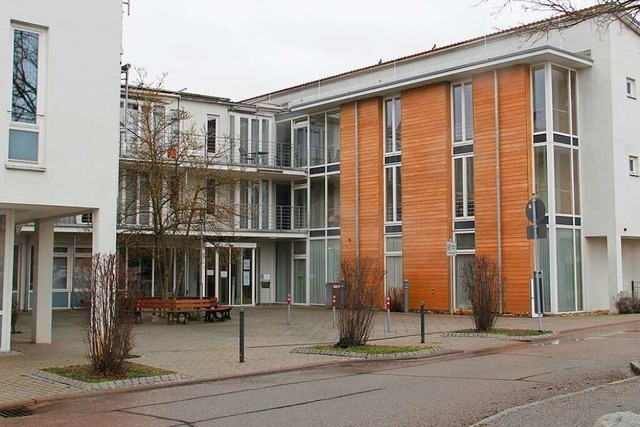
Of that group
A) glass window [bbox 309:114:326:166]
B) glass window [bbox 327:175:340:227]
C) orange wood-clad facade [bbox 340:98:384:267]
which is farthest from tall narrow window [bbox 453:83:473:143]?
glass window [bbox 309:114:326:166]

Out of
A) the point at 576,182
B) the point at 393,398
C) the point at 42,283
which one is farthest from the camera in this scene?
the point at 576,182

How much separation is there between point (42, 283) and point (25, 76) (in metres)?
5.00

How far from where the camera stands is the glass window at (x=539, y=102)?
2559 cm

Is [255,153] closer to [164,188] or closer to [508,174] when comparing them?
[164,188]

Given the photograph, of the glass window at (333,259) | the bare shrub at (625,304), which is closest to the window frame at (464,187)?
the bare shrub at (625,304)

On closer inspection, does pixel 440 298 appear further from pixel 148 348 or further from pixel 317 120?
pixel 148 348

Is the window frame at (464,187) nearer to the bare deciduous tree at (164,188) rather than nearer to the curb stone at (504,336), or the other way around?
the bare deciduous tree at (164,188)

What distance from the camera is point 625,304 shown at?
2628cm

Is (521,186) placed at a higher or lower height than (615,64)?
lower

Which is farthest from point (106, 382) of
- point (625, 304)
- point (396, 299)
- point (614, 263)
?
point (625, 304)

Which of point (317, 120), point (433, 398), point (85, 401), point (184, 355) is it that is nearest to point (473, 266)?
point (184, 355)

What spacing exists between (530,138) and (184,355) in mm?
15715

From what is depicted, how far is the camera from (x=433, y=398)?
913 centimetres

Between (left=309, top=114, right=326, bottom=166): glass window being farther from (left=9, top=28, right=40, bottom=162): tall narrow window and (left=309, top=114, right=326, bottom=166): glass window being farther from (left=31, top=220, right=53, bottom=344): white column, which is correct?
(left=9, top=28, right=40, bottom=162): tall narrow window
